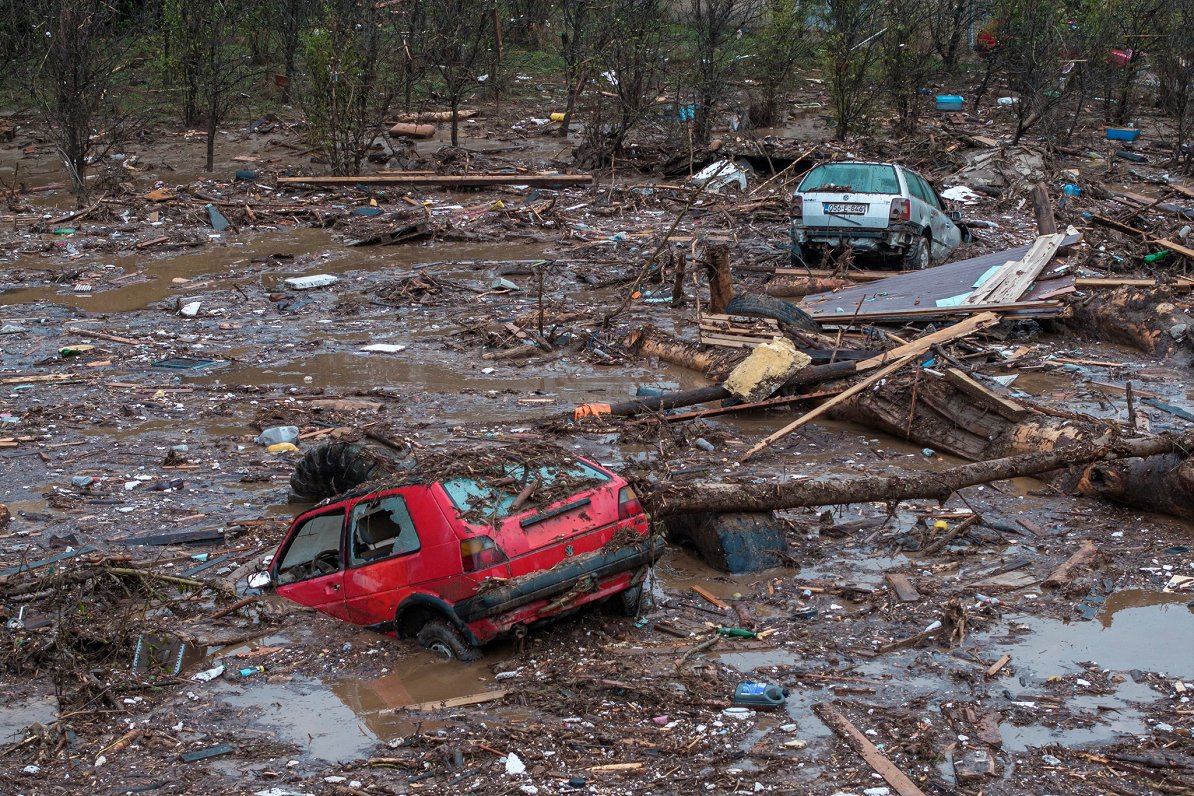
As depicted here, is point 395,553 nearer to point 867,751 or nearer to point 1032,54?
point 867,751

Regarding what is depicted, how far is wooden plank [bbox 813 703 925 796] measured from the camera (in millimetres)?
5184

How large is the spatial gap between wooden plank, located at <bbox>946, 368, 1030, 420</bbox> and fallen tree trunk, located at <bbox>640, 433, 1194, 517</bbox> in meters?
1.47

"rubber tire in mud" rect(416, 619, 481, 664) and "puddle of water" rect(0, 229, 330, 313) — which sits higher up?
"puddle of water" rect(0, 229, 330, 313)

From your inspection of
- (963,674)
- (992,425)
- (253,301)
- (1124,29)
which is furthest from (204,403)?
(1124,29)

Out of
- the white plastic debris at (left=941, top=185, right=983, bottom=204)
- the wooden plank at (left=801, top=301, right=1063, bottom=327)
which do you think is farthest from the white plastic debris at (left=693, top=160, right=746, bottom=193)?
the wooden plank at (left=801, top=301, right=1063, bottom=327)

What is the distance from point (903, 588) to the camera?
7.66 metres

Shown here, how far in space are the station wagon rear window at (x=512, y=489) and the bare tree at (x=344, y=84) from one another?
1881cm

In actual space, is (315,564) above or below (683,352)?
below

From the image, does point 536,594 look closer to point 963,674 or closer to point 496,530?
point 496,530

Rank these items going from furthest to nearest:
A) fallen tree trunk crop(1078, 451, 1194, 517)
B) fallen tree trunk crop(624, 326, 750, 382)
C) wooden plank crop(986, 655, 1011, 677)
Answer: fallen tree trunk crop(624, 326, 750, 382)
fallen tree trunk crop(1078, 451, 1194, 517)
wooden plank crop(986, 655, 1011, 677)

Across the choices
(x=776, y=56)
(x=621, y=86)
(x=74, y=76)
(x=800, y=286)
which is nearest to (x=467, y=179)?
(x=621, y=86)

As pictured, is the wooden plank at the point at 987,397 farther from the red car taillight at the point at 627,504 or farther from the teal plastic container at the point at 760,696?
the teal plastic container at the point at 760,696

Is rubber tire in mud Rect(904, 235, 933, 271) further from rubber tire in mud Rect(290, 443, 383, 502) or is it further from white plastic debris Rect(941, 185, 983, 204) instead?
rubber tire in mud Rect(290, 443, 383, 502)

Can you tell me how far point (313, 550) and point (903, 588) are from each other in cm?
403
